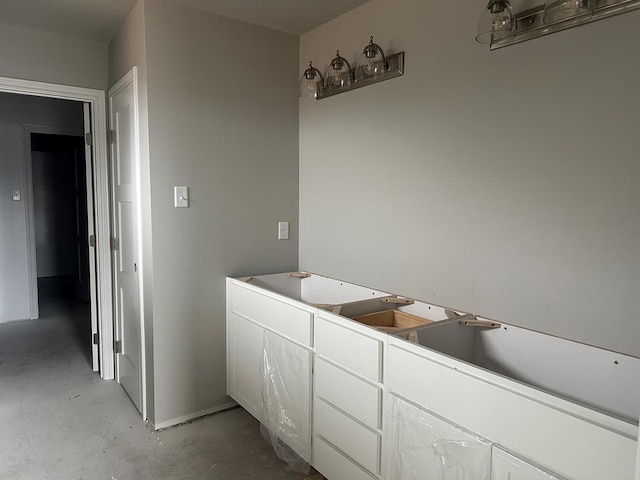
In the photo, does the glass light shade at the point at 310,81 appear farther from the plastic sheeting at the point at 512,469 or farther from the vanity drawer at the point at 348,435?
the plastic sheeting at the point at 512,469

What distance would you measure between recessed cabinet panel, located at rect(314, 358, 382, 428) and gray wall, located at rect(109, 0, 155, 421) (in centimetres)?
117

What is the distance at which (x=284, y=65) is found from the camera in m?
3.05

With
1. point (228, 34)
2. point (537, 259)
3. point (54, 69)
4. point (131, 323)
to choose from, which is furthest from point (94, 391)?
point (537, 259)

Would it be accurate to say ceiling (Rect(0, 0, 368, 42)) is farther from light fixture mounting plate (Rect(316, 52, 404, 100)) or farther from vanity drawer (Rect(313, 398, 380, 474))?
vanity drawer (Rect(313, 398, 380, 474))

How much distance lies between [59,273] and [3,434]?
18.0 feet

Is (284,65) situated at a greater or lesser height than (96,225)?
greater

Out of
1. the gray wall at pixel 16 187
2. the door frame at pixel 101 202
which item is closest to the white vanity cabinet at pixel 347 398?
the door frame at pixel 101 202

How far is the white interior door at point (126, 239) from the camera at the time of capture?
2854 millimetres

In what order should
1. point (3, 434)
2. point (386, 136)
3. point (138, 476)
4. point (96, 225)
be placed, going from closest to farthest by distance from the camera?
point (138, 476) → point (386, 136) → point (3, 434) → point (96, 225)

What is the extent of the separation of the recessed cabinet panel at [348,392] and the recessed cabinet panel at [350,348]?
0.05 metres

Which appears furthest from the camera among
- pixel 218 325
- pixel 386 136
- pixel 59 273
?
pixel 59 273

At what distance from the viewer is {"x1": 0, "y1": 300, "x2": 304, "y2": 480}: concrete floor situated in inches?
91.2

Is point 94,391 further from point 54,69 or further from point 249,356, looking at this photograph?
point 54,69

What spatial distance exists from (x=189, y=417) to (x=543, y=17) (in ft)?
9.16
